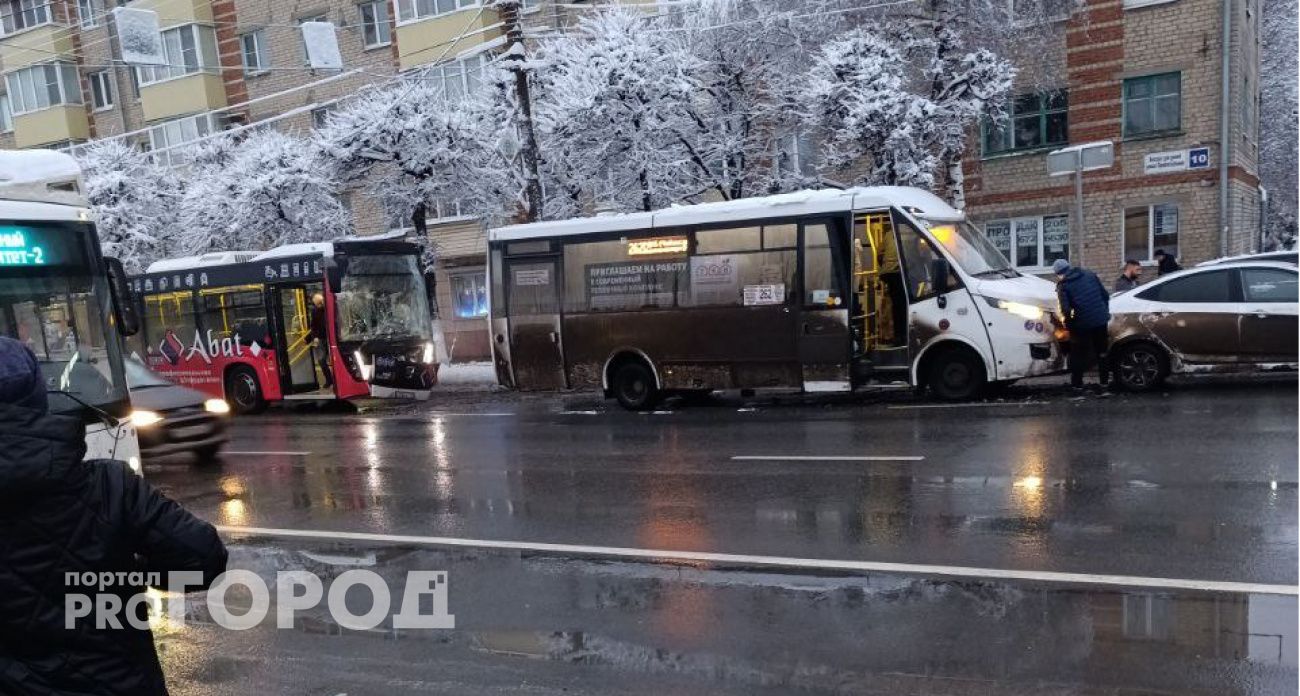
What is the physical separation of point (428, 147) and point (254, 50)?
1682cm

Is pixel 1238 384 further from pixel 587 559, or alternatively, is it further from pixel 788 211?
pixel 587 559

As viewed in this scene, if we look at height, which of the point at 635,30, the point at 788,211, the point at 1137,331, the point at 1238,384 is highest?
the point at 635,30

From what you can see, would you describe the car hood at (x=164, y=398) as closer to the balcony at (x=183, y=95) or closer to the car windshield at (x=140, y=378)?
the car windshield at (x=140, y=378)

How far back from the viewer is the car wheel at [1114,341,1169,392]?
1185cm

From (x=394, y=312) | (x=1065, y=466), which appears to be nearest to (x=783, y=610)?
(x=1065, y=466)

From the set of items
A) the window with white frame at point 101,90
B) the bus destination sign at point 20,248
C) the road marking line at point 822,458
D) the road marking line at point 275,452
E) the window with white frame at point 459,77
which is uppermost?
the window with white frame at point 101,90

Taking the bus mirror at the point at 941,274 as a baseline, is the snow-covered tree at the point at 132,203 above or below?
above

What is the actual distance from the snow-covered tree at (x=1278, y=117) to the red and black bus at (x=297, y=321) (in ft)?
96.2

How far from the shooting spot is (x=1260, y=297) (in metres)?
11.1

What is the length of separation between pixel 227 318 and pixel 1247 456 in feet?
56.4

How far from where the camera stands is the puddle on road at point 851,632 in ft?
14.0

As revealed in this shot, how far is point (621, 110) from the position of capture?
16891mm

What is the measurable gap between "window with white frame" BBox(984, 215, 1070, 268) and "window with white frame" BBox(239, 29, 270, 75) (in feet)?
80.3

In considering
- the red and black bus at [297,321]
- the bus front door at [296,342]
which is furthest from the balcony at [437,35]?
the bus front door at [296,342]
